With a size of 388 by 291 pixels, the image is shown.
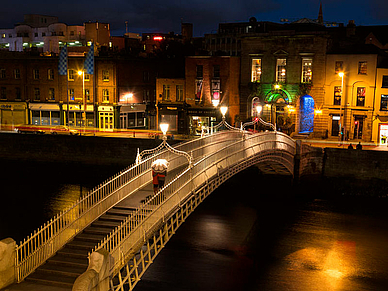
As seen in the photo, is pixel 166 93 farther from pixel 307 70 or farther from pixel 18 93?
pixel 18 93

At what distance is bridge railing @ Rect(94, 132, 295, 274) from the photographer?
16.9 metres

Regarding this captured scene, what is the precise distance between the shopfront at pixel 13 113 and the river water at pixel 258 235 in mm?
20112

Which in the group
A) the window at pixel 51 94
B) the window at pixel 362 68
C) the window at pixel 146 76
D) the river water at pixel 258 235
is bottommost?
the river water at pixel 258 235

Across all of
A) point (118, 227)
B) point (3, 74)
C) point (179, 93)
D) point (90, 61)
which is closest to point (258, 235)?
point (118, 227)

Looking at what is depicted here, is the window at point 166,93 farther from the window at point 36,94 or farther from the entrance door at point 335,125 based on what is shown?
the entrance door at point 335,125

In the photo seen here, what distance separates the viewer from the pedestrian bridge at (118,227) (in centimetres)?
1578

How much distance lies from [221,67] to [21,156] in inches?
947

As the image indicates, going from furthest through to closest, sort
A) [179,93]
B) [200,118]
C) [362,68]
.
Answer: [179,93] → [200,118] → [362,68]

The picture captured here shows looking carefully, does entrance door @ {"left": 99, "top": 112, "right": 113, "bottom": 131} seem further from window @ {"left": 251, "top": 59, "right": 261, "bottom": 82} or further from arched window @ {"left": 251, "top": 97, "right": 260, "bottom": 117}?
window @ {"left": 251, "top": 59, "right": 261, "bottom": 82}

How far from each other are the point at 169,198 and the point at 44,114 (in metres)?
48.8

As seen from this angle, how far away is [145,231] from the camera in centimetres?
1848

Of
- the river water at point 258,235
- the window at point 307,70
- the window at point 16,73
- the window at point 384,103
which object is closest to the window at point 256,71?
the window at point 307,70

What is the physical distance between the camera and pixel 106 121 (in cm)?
6256

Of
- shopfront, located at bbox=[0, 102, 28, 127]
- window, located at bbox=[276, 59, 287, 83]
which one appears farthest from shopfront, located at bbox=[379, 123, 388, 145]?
shopfront, located at bbox=[0, 102, 28, 127]
